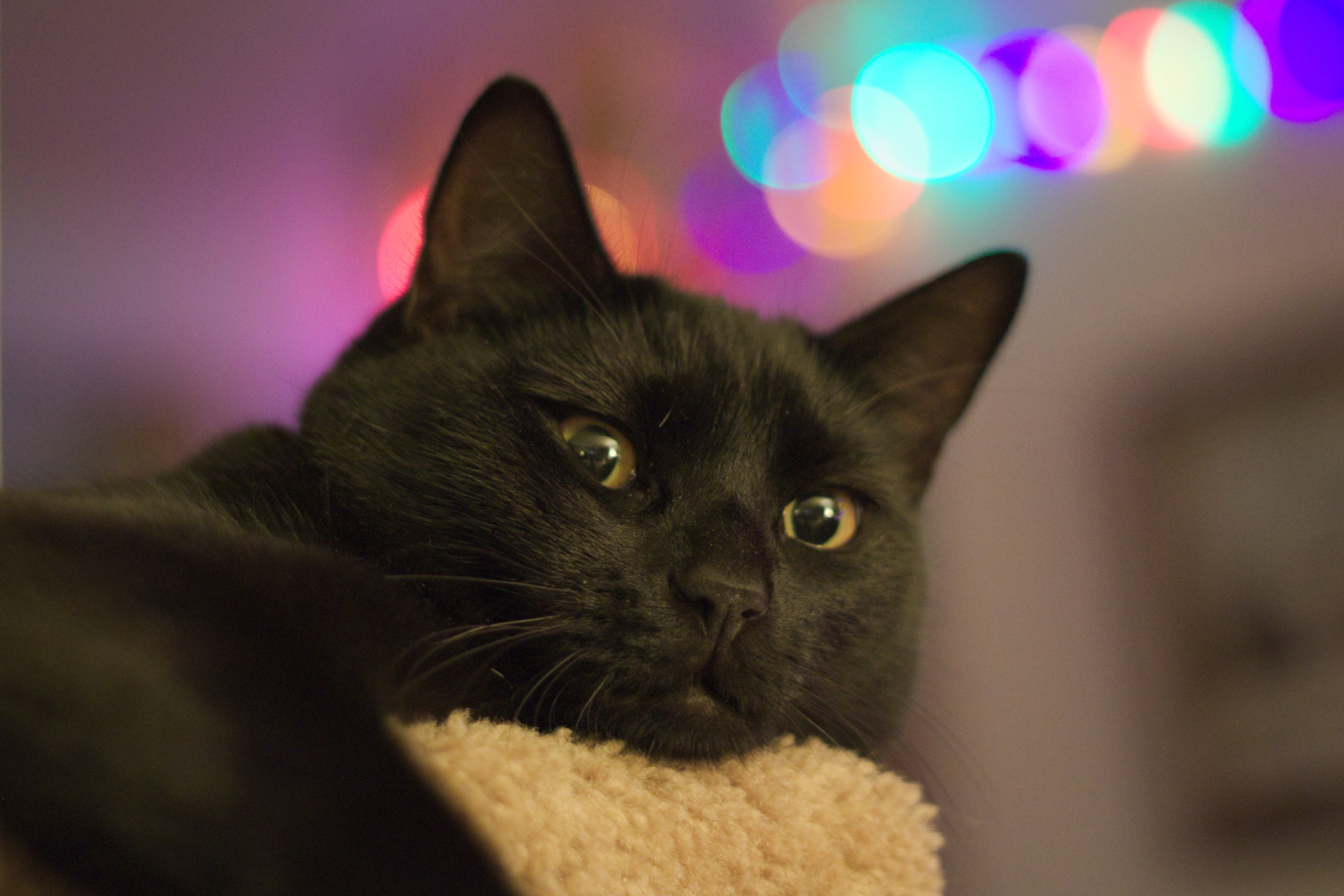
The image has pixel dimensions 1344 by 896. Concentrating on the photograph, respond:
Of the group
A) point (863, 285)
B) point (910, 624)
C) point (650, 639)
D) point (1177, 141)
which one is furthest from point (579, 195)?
point (1177, 141)

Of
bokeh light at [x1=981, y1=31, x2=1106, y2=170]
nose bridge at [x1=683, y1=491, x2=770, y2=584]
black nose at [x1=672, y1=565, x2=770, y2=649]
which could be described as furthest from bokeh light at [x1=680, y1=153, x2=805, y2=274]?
black nose at [x1=672, y1=565, x2=770, y2=649]

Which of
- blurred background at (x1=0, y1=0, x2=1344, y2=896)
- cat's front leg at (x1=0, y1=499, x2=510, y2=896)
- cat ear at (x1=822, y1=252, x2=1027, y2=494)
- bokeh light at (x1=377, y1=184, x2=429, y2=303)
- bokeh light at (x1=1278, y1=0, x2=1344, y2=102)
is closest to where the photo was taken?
cat's front leg at (x1=0, y1=499, x2=510, y2=896)

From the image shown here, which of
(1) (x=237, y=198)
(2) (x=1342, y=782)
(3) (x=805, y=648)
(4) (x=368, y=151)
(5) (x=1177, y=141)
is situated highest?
(5) (x=1177, y=141)

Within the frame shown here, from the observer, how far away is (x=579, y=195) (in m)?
0.85

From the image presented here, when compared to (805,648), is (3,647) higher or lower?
higher

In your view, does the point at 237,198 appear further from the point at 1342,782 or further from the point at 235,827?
the point at 1342,782

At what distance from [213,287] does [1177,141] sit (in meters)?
1.93

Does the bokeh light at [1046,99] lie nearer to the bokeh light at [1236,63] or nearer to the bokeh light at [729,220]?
the bokeh light at [1236,63]

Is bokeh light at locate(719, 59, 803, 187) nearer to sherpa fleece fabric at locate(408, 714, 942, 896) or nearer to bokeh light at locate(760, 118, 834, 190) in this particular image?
bokeh light at locate(760, 118, 834, 190)

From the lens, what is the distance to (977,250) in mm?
2004

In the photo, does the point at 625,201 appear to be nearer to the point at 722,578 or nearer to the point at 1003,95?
the point at 1003,95

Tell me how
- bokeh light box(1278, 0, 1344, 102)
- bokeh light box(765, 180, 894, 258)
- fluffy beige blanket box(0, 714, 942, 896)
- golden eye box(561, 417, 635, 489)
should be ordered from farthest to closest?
bokeh light box(765, 180, 894, 258), bokeh light box(1278, 0, 1344, 102), golden eye box(561, 417, 635, 489), fluffy beige blanket box(0, 714, 942, 896)

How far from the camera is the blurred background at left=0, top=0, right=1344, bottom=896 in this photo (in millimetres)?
1382

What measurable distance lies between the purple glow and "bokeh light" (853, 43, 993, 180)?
51 centimetres
